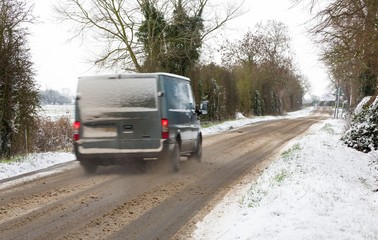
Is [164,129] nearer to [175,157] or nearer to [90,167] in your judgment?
[175,157]

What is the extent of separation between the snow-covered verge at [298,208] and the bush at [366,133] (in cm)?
467

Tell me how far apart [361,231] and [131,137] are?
17.2 ft

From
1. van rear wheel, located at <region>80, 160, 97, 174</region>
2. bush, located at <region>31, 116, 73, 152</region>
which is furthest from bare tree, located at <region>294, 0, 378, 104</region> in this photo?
bush, located at <region>31, 116, 73, 152</region>

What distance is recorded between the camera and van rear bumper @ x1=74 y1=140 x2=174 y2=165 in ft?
28.1

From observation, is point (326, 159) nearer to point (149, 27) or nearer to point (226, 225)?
point (226, 225)

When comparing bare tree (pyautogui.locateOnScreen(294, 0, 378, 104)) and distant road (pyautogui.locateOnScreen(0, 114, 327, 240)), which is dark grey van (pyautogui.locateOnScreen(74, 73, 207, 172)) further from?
bare tree (pyautogui.locateOnScreen(294, 0, 378, 104))

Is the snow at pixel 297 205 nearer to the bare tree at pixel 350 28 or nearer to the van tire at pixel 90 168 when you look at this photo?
the van tire at pixel 90 168

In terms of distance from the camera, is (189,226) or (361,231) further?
(189,226)

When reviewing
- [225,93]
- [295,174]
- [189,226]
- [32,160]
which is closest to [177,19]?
[225,93]

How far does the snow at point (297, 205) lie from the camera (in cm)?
447

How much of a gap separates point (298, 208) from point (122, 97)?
4.66m

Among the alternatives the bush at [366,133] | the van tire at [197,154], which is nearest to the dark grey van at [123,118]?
the van tire at [197,154]

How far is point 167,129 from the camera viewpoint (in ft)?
28.3

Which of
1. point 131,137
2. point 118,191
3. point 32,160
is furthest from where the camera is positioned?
point 32,160
